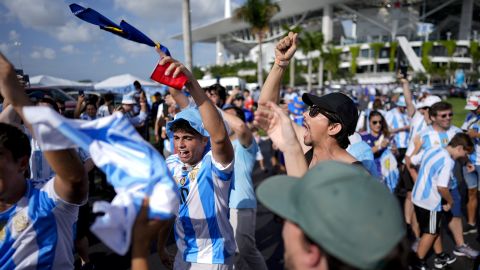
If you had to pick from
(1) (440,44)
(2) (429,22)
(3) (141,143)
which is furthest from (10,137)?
(2) (429,22)

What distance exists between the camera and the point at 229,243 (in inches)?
91.3

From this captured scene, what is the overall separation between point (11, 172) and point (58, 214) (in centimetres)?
30

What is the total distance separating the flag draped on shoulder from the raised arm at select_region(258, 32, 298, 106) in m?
0.99

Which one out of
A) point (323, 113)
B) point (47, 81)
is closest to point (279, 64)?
point (323, 113)

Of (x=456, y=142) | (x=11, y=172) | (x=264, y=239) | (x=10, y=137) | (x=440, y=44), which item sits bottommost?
(x=264, y=239)

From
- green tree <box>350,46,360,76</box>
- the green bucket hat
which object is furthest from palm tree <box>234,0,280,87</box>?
green tree <box>350,46,360,76</box>

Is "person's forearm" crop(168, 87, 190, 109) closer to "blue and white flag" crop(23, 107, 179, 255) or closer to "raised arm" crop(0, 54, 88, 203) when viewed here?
"raised arm" crop(0, 54, 88, 203)

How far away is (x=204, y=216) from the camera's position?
224cm

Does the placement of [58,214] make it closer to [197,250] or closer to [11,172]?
[11,172]

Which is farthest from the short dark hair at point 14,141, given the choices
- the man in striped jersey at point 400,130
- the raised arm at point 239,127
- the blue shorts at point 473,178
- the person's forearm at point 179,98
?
the man in striped jersey at point 400,130

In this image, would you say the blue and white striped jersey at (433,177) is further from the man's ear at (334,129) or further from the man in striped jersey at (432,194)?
the man's ear at (334,129)

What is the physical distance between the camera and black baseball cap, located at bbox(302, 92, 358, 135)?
2.34 metres

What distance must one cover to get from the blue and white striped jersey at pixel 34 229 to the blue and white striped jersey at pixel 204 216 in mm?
765

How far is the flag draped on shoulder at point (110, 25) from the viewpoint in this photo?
1860 mm
